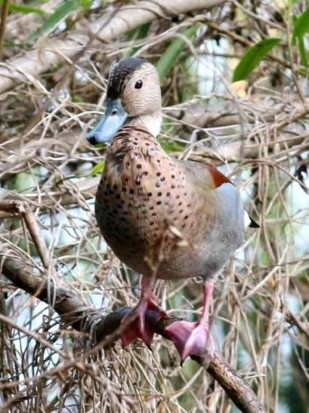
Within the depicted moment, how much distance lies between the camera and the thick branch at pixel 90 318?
5.66ft

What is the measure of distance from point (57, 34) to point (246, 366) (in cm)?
92

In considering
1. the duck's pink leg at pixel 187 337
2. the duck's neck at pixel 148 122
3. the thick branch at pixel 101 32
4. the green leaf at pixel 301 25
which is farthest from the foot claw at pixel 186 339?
the green leaf at pixel 301 25

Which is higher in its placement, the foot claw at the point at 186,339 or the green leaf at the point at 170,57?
the green leaf at the point at 170,57

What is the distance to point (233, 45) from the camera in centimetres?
309

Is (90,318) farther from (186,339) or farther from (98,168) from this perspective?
(98,168)

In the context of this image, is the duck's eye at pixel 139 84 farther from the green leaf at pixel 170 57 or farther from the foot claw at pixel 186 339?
the green leaf at pixel 170 57

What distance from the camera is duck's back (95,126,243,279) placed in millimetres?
1864

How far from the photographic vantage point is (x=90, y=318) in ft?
6.14

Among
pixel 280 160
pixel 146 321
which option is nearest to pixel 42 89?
pixel 146 321

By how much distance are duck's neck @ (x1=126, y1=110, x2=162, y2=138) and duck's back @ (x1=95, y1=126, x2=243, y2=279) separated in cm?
4

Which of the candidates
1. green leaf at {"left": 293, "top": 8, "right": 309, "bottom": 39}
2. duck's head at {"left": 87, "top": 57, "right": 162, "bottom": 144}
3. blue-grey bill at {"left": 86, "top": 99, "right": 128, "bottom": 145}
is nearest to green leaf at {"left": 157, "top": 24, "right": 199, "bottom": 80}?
green leaf at {"left": 293, "top": 8, "right": 309, "bottom": 39}

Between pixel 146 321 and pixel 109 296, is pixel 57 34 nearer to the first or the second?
pixel 109 296

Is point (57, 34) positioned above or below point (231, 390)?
above

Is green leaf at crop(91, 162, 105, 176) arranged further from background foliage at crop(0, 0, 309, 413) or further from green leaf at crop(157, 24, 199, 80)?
green leaf at crop(157, 24, 199, 80)
